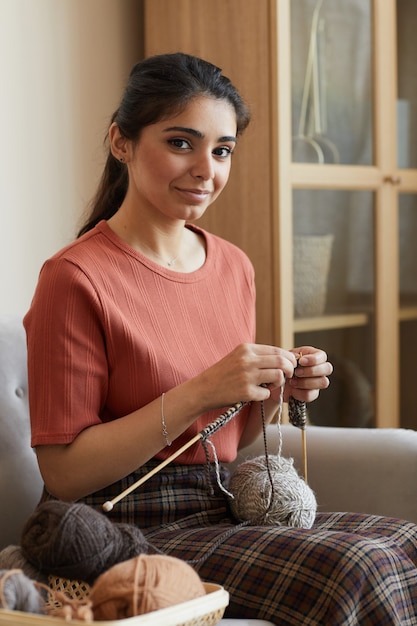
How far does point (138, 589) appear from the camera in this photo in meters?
0.96

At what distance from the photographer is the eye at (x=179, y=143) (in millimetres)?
1381

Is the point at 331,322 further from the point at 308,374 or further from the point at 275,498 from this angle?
the point at 275,498

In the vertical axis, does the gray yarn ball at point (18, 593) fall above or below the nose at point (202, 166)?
below

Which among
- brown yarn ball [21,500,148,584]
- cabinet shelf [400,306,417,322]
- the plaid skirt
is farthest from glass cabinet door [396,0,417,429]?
brown yarn ball [21,500,148,584]

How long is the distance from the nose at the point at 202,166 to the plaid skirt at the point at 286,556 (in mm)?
424

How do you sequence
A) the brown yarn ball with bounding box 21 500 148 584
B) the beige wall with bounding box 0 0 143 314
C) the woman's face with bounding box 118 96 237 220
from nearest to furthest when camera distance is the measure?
the brown yarn ball with bounding box 21 500 148 584 → the woman's face with bounding box 118 96 237 220 → the beige wall with bounding box 0 0 143 314

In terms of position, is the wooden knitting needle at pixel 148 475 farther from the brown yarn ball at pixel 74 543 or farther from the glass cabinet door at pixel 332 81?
the glass cabinet door at pixel 332 81

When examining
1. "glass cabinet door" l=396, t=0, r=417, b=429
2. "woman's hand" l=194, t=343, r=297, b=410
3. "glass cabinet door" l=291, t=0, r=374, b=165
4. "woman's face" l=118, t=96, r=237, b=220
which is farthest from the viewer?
"glass cabinet door" l=396, t=0, r=417, b=429

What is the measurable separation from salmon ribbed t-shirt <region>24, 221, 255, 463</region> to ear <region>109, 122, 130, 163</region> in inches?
4.2

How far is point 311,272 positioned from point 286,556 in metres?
1.07

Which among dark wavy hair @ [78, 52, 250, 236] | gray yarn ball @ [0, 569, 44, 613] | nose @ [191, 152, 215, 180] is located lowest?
gray yarn ball @ [0, 569, 44, 613]

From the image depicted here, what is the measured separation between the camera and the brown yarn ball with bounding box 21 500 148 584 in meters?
1.05

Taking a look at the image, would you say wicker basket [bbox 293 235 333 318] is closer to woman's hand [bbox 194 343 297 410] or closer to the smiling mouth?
the smiling mouth

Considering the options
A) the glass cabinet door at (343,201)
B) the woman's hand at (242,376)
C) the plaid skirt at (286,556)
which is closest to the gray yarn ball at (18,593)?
the plaid skirt at (286,556)
